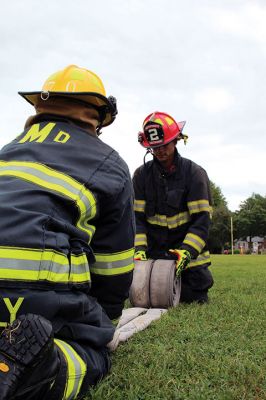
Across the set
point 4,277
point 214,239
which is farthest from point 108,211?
point 214,239

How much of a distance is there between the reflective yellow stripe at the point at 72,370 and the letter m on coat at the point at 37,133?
89 cm

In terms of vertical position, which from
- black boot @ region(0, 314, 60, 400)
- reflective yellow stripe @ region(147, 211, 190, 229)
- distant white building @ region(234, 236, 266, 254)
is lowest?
black boot @ region(0, 314, 60, 400)

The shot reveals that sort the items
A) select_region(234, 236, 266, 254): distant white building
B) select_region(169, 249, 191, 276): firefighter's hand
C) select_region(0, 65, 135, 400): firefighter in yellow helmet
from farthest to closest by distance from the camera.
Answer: select_region(234, 236, 266, 254): distant white building, select_region(169, 249, 191, 276): firefighter's hand, select_region(0, 65, 135, 400): firefighter in yellow helmet

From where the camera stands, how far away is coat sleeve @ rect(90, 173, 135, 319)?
2.26 metres

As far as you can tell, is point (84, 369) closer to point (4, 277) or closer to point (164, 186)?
point (4, 277)

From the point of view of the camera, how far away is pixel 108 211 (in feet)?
7.29

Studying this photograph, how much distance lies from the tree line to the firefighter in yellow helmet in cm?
6025

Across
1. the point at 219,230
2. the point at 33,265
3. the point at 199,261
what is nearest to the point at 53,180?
the point at 33,265

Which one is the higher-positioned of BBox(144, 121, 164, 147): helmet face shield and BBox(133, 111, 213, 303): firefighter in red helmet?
BBox(144, 121, 164, 147): helmet face shield

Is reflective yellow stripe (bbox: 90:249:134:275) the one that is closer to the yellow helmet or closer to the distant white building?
the yellow helmet

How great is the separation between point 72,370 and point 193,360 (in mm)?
967

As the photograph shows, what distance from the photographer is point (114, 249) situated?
2287 mm

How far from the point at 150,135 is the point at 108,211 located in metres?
2.92

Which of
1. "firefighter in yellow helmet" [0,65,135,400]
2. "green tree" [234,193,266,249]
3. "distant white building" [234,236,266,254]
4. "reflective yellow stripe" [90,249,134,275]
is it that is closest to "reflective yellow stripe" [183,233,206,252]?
"firefighter in yellow helmet" [0,65,135,400]
